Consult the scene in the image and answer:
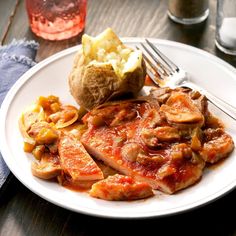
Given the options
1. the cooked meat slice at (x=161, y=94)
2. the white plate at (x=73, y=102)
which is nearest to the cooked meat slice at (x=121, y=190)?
the white plate at (x=73, y=102)

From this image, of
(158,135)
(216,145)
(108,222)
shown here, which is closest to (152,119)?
(158,135)

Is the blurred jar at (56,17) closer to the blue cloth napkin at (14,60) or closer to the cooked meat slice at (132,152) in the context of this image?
the blue cloth napkin at (14,60)

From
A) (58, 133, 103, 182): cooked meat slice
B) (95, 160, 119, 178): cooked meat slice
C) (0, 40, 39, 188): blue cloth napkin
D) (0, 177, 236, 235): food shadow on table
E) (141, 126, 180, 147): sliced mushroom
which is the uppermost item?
(141, 126, 180, 147): sliced mushroom

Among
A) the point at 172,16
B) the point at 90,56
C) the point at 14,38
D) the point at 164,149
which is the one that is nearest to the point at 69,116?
the point at 90,56

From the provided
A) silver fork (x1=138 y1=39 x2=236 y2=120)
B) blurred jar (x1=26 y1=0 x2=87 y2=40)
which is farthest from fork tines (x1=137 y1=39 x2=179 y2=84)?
blurred jar (x1=26 y1=0 x2=87 y2=40)

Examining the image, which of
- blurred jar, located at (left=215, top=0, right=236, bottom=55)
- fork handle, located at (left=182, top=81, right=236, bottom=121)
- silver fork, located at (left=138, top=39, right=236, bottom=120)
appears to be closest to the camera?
fork handle, located at (left=182, top=81, right=236, bottom=121)

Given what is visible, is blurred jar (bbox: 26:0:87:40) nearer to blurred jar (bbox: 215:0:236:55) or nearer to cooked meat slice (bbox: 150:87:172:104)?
blurred jar (bbox: 215:0:236:55)
